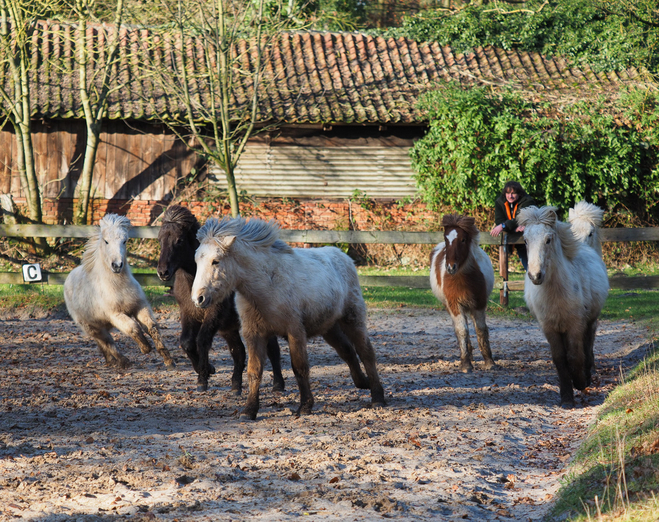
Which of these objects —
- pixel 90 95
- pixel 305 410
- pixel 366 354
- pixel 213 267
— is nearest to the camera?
pixel 213 267

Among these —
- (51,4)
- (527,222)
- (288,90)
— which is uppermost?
(51,4)

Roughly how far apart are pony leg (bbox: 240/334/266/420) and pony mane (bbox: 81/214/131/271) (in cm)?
290

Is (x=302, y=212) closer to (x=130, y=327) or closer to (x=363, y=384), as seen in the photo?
(x=130, y=327)

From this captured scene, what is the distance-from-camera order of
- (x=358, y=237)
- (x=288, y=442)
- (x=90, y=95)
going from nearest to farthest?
(x=288, y=442) → (x=358, y=237) → (x=90, y=95)

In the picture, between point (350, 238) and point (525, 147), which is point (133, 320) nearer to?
point (350, 238)

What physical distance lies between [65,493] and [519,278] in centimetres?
1078

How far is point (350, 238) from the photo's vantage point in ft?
39.5

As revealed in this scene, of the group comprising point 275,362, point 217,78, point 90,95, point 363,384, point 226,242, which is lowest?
point 363,384

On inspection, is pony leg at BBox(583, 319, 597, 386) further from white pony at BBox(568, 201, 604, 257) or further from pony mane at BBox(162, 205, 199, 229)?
pony mane at BBox(162, 205, 199, 229)

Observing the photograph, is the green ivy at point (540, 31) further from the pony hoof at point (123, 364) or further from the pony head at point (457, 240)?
the pony hoof at point (123, 364)

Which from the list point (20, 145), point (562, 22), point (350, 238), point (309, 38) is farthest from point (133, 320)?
point (562, 22)

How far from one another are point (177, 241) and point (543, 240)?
3.40 metres

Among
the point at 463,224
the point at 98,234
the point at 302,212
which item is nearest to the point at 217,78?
the point at 302,212

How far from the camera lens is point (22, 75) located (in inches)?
565
